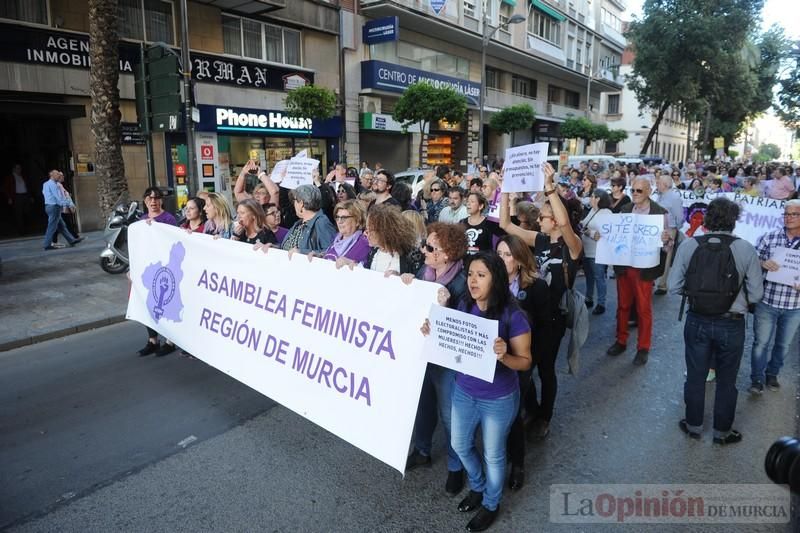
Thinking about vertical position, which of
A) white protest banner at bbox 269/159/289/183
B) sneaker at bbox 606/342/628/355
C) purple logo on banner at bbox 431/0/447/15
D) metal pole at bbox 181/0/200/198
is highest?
purple logo on banner at bbox 431/0/447/15

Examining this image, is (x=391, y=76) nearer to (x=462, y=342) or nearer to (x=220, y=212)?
(x=220, y=212)

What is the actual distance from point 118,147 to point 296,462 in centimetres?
963

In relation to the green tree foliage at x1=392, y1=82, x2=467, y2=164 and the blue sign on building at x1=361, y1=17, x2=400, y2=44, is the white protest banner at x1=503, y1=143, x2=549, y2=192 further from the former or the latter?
the blue sign on building at x1=361, y1=17, x2=400, y2=44

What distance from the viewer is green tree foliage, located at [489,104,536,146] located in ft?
92.8

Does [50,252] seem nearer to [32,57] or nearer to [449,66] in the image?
[32,57]

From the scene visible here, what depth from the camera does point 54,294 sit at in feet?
27.5

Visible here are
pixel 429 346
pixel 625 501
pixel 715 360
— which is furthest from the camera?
pixel 715 360

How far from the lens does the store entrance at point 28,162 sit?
13602 mm

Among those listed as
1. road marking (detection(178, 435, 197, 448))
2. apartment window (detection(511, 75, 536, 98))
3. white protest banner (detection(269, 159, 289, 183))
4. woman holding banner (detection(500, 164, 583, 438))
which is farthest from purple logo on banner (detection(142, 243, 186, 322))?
apartment window (detection(511, 75, 536, 98))

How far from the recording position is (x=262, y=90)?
18859 millimetres

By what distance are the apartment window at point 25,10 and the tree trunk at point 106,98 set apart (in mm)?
4142

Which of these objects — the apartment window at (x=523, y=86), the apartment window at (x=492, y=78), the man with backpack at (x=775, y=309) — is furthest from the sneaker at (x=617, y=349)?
the apartment window at (x=523, y=86)

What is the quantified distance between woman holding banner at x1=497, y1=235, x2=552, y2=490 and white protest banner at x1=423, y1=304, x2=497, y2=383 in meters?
0.72

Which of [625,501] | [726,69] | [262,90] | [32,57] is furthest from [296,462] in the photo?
[726,69]
